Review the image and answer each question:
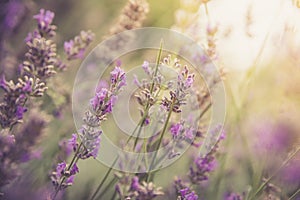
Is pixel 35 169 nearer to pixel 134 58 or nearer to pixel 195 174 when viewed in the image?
pixel 195 174

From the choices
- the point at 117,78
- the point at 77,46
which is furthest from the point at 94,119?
the point at 77,46

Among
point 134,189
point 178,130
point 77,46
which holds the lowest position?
point 134,189

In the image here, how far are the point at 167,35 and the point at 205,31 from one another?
10.5 inches

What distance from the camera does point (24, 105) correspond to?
1.30 metres

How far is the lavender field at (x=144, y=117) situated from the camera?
3.97ft

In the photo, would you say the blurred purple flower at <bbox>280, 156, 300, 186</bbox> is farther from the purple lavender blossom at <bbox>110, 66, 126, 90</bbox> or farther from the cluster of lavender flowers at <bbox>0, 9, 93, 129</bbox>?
the cluster of lavender flowers at <bbox>0, 9, 93, 129</bbox>

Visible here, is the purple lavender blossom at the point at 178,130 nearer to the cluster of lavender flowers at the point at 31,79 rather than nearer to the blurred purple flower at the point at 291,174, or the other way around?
the cluster of lavender flowers at the point at 31,79

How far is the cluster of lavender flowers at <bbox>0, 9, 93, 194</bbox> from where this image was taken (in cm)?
118

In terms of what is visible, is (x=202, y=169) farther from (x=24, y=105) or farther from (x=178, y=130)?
(x=24, y=105)

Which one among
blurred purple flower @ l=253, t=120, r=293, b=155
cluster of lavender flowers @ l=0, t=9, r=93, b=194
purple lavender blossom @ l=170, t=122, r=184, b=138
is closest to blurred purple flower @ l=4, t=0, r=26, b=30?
cluster of lavender flowers @ l=0, t=9, r=93, b=194

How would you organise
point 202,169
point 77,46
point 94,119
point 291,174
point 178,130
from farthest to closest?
point 77,46
point 291,174
point 202,169
point 178,130
point 94,119

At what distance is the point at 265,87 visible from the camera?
2926mm

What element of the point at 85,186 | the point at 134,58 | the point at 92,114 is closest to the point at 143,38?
the point at 134,58

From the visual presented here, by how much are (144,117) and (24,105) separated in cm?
35
